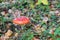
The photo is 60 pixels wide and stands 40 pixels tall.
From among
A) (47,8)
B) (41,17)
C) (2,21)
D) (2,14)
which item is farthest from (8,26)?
(47,8)

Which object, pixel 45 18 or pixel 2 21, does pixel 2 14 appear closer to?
pixel 2 21

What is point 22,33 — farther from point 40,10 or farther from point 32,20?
point 40,10

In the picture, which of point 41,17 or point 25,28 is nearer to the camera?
point 25,28

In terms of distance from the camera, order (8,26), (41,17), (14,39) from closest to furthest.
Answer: (14,39)
(8,26)
(41,17)

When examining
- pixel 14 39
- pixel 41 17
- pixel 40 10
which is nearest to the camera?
pixel 14 39

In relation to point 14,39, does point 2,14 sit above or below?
above

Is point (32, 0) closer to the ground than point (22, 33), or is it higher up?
higher up

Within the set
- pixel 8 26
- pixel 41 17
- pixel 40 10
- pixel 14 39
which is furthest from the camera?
pixel 40 10

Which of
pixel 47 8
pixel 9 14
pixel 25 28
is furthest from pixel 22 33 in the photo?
pixel 47 8

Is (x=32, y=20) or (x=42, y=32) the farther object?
(x=32, y=20)
